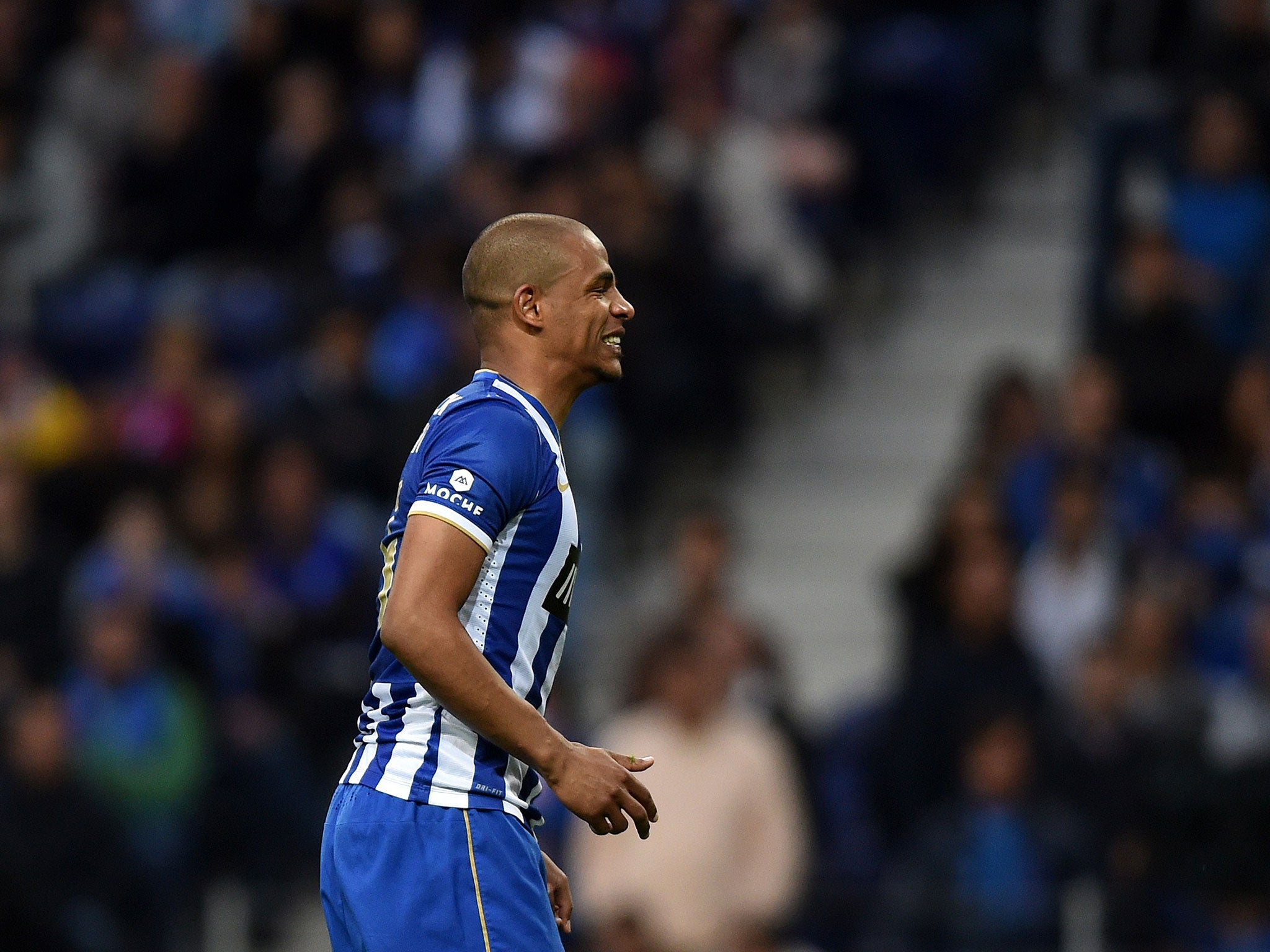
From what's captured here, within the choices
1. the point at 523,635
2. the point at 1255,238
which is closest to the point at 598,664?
the point at 1255,238

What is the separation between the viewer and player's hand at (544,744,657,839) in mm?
3719

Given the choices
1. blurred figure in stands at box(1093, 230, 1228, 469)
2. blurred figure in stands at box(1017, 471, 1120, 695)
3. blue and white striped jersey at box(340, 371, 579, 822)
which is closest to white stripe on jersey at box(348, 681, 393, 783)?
blue and white striped jersey at box(340, 371, 579, 822)

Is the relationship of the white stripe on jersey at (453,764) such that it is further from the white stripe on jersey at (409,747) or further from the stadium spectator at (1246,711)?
the stadium spectator at (1246,711)

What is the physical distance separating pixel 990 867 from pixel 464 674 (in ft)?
16.1

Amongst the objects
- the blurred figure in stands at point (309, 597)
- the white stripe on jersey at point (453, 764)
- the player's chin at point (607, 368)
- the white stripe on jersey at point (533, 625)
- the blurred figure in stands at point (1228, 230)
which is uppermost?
the blurred figure in stands at point (1228, 230)

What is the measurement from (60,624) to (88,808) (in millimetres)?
1116

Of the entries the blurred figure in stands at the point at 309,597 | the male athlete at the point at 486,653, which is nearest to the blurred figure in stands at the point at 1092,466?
the blurred figure in stands at the point at 309,597

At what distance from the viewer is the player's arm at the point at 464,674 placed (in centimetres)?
370

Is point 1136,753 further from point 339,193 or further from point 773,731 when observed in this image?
point 339,193

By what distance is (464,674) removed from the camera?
12.2ft

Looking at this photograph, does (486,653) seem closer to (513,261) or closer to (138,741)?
(513,261)

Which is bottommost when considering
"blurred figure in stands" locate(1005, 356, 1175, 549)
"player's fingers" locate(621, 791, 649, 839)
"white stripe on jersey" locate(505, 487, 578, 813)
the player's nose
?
"player's fingers" locate(621, 791, 649, 839)

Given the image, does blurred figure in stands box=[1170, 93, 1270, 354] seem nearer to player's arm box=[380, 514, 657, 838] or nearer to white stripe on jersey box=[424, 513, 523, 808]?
white stripe on jersey box=[424, 513, 523, 808]

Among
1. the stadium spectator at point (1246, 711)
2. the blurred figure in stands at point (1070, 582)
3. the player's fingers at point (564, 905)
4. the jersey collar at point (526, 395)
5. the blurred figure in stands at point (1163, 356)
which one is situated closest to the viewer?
the jersey collar at point (526, 395)
